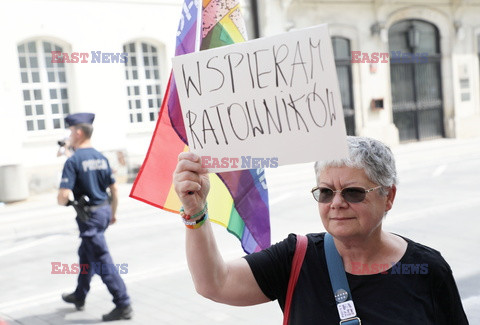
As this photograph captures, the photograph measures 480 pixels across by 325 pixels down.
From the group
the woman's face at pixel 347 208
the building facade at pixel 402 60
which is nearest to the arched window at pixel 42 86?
the building facade at pixel 402 60

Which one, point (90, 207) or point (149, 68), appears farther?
point (149, 68)

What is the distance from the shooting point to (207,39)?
269cm

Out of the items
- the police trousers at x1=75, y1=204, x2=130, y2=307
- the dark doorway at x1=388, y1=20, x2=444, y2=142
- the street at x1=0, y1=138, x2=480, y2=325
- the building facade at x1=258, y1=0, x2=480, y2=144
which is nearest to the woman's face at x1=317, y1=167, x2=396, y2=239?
the street at x1=0, y1=138, x2=480, y2=325

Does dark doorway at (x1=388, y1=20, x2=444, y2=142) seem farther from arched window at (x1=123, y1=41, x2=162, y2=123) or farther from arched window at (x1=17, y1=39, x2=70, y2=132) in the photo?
arched window at (x1=17, y1=39, x2=70, y2=132)

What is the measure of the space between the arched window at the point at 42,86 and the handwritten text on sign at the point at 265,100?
1521cm

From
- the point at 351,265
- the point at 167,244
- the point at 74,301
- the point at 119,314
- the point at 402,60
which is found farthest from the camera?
the point at 402,60

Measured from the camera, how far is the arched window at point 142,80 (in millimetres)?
18094

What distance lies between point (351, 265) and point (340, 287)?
0.41ft

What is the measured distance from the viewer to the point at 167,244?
9.09m

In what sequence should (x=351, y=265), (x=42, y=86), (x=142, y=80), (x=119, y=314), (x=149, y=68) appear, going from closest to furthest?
(x=351, y=265) < (x=119, y=314) < (x=42, y=86) < (x=142, y=80) < (x=149, y=68)

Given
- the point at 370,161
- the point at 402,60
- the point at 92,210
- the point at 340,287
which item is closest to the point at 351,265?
the point at 340,287

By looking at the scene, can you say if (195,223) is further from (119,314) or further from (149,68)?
(149,68)

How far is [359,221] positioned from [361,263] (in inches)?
5.8

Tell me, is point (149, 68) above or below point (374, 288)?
above
